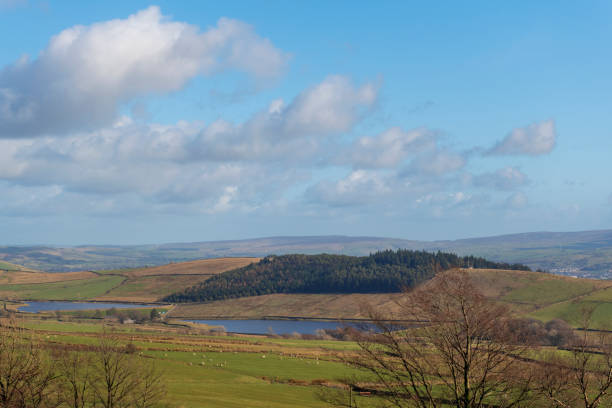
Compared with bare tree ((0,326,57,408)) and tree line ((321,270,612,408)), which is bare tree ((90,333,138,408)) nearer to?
bare tree ((0,326,57,408))

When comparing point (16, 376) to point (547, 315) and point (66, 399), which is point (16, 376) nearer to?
point (66, 399)

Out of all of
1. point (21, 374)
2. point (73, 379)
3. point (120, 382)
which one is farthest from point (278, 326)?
point (21, 374)

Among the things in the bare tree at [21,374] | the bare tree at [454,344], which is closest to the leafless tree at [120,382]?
the bare tree at [21,374]

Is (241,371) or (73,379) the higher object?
(73,379)

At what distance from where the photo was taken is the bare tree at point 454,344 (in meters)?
24.1

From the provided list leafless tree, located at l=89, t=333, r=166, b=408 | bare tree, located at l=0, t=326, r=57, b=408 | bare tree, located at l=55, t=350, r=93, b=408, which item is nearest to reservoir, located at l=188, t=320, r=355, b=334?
bare tree, located at l=55, t=350, r=93, b=408

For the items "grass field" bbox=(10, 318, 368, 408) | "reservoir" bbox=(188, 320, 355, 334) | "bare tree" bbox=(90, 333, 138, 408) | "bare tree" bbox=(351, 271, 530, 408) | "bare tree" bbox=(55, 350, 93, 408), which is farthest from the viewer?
"reservoir" bbox=(188, 320, 355, 334)

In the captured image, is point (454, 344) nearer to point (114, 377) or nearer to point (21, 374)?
point (21, 374)

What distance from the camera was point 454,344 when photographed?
2461cm

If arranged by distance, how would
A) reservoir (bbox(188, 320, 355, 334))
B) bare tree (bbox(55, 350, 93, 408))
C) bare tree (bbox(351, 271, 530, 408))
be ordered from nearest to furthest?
bare tree (bbox(351, 271, 530, 408))
bare tree (bbox(55, 350, 93, 408))
reservoir (bbox(188, 320, 355, 334))

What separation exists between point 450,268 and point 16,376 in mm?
28065

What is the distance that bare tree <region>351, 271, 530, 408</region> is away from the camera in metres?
24.1

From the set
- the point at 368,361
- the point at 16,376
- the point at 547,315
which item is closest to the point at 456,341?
the point at 368,361

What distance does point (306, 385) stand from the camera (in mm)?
68438
